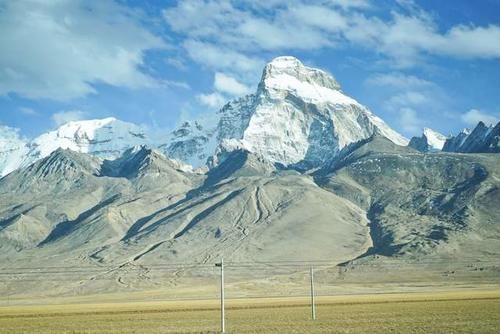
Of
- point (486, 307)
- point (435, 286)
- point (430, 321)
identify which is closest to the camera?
point (430, 321)

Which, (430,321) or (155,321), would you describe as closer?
(430,321)

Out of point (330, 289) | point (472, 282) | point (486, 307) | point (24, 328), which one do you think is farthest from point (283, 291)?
point (24, 328)

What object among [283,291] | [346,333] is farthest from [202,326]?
[283,291]

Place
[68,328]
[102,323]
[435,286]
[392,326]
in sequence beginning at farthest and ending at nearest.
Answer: [435,286] < [102,323] < [68,328] < [392,326]

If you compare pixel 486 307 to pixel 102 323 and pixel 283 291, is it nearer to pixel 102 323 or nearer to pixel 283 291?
pixel 102 323

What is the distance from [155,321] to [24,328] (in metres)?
14.1

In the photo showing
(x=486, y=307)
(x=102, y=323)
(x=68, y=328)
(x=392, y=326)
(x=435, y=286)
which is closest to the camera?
(x=392, y=326)

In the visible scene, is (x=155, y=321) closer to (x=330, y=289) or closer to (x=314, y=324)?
(x=314, y=324)

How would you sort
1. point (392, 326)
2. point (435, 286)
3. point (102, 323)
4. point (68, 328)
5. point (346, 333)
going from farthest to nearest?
point (435, 286), point (102, 323), point (68, 328), point (392, 326), point (346, 333)

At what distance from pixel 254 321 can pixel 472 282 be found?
5819 inches

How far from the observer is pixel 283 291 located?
195 metres

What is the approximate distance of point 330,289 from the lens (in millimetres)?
196000

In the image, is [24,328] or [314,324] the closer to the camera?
[314,324]

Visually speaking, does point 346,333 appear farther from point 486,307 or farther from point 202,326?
point 486,307
